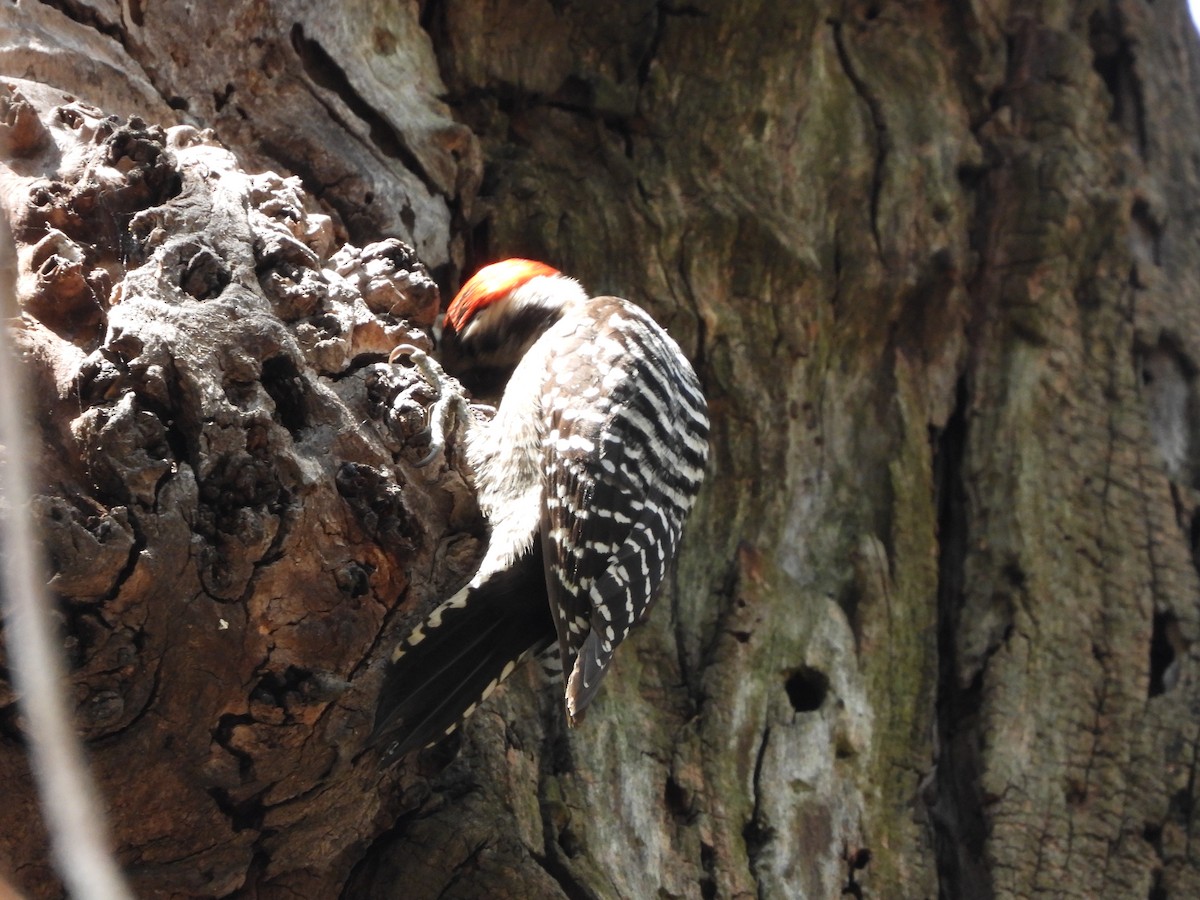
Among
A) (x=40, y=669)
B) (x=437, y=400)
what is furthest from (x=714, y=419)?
(x=40, y=669)

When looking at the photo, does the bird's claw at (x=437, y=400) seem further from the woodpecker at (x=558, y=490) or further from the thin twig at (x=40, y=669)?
the thin twig at (x=40, y=669)

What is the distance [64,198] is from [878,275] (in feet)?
7.08

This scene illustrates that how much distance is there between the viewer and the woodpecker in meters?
2.29

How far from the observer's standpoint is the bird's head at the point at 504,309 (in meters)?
2.97

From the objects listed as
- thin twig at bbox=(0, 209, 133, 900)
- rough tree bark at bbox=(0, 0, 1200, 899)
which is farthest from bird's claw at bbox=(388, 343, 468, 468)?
thin twig at bbox=(0, 209, 133, 900)

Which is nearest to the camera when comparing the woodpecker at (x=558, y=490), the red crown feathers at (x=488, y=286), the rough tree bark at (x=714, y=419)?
the rough tree bark at (x=714, y=419)

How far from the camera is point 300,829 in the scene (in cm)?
218

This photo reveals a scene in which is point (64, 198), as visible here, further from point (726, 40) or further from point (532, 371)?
point (726, 40)

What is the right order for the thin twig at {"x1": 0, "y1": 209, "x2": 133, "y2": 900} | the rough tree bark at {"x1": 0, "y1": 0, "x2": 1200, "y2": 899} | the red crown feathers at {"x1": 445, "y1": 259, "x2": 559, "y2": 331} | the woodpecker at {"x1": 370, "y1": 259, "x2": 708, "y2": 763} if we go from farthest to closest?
the red crown feathers at {"x1": 445, "y1": 259, "x2": 559, "y2": 331} < the woodpecker at {"x1": 370, "y1": 259, "x2": 708, "y2": 763} < the rough tree bark at {"x1": 0, "y1": 0, "x2": 1200, "y2": 899} < the thin twig at {"x1": 0, "y1": 209, "x2": 133, "y2": 900}

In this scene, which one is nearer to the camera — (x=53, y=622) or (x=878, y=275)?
(x=53, y=622)

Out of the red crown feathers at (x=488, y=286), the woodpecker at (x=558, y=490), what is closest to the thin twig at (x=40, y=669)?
the woodpecker at (x=558, y=490)

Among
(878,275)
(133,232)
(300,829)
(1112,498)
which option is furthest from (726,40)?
(300,829)

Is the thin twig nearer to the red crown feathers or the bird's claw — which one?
the bird's claw

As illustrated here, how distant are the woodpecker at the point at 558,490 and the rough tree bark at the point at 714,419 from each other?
3.9 inches
